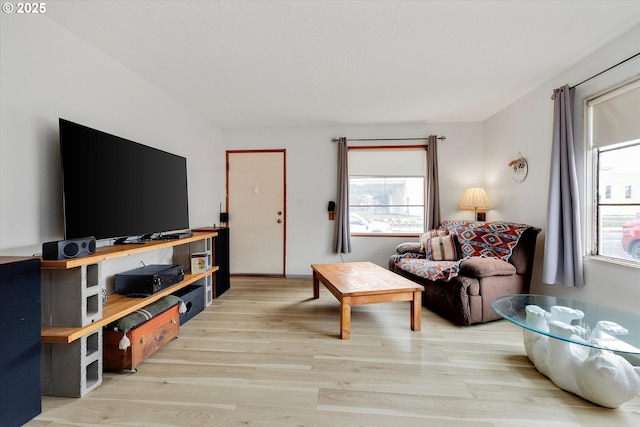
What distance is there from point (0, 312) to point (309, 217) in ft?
10.9

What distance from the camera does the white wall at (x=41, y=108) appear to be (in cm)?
158

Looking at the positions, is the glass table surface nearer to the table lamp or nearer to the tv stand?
the table lamp

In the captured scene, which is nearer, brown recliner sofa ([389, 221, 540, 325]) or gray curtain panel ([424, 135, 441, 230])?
brown recliner sofa ([389, 221, 540, 325])

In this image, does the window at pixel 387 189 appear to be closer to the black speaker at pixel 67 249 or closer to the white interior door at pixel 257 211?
the white interior door at pixel 257 211

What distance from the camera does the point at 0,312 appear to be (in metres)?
1.24

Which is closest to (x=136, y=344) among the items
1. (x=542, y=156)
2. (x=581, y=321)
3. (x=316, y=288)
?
(x=316, y=288)

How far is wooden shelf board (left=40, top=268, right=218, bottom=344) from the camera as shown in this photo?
1.42 meters

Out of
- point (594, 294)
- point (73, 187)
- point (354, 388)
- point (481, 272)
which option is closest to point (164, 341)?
point (73, 187)

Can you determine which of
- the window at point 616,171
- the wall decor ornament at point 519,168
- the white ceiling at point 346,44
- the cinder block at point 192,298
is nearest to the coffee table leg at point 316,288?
the cinder block at point 192,298

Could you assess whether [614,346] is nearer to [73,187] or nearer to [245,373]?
[245,373]

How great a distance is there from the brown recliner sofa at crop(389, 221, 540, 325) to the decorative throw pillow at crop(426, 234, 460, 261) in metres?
0.03

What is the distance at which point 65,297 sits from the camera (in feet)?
5.02

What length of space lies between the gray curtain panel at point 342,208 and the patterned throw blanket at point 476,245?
0.99 meters

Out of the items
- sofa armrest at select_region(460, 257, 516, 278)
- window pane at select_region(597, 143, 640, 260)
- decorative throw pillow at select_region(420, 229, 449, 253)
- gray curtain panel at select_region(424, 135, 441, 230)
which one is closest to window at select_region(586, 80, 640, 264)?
window pane at select_region(597, 143, 640, 260)
